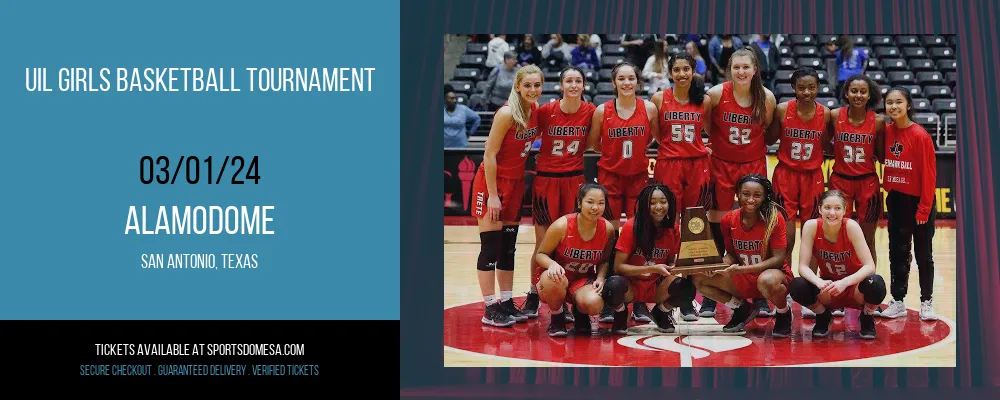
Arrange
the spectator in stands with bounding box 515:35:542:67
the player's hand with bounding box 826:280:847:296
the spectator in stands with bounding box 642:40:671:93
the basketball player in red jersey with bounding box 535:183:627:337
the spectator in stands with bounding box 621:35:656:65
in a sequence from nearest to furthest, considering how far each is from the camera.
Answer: the player's hand with bounding box 826:280:847:296
the basketball player in red jersey with bounding box 535:183:627:337
the spectator in stands with bounding box 642:40:671:93
the spectator in stands with bounding box 621:35:656:65
the spectator in stands with bounding box 515:35:542:67

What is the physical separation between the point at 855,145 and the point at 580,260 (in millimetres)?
1663

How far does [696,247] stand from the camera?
562cm

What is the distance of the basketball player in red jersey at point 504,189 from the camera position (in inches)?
224

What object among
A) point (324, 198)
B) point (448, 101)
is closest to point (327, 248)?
point (324, 198)

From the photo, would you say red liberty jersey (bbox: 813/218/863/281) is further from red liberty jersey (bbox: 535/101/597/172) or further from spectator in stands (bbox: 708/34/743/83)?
spectator in stands (bbox: 708/34/743/83)

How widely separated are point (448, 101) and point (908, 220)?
3.19 metres

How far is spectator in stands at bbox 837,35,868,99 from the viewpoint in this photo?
353 inches

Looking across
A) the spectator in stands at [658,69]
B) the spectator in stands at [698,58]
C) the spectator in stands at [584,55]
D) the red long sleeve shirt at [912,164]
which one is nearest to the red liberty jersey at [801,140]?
the red long sleeve shirt at [912,164]

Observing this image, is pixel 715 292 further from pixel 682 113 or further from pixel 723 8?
pixel 723 8

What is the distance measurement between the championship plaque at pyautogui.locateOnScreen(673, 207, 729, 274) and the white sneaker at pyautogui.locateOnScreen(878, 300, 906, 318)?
3.82ft

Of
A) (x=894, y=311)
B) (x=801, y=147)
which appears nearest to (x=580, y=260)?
(x=801, y=147)

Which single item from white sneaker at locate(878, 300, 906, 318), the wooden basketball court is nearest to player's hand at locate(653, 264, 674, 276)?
the wooden basketball court

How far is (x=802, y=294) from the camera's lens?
5414 mm

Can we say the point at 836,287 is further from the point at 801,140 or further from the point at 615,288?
the point at 615,288
